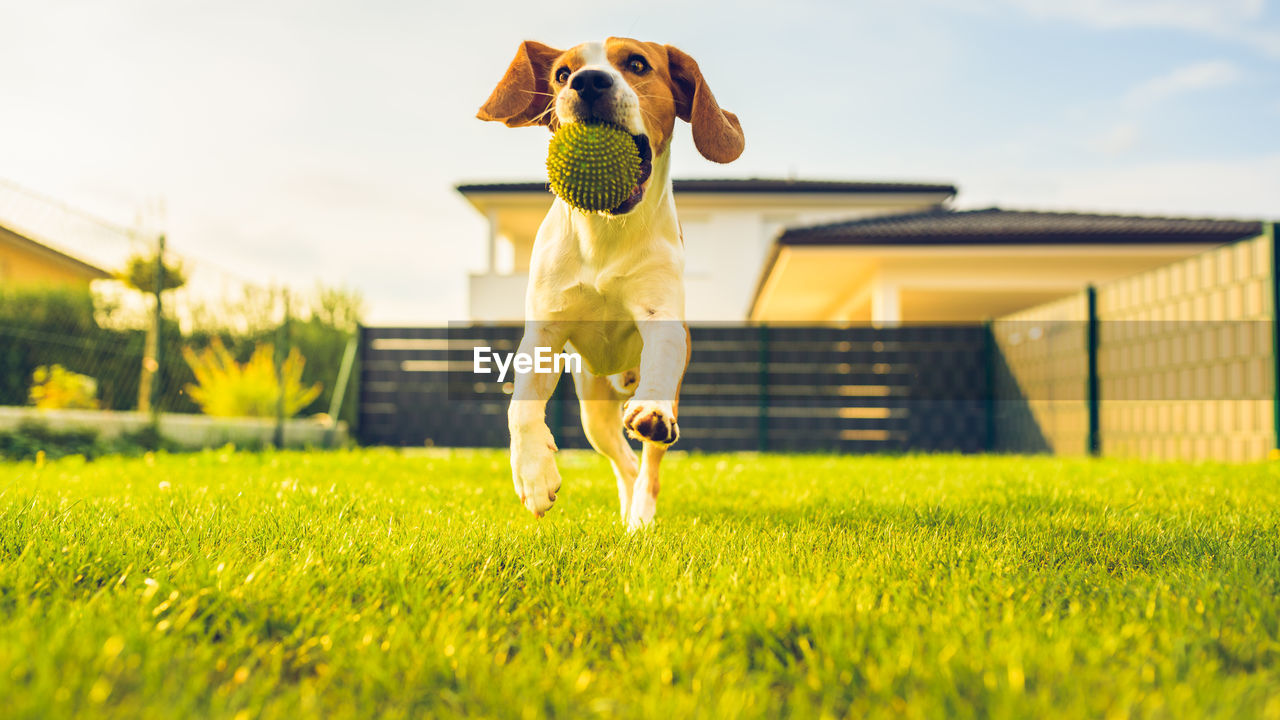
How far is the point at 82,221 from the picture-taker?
8.23m

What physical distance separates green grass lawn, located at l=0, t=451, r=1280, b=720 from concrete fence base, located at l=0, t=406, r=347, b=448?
530cm

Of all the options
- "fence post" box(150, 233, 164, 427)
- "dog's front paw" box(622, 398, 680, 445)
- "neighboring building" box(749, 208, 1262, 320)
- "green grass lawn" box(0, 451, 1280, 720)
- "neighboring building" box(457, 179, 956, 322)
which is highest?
"neighboring building" box(457, 179, 956, 322)

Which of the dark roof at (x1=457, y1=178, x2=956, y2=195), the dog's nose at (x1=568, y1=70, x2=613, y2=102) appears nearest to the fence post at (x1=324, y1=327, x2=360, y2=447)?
the dark roof at (x1=457, y1=178, x2=956, y2=195)

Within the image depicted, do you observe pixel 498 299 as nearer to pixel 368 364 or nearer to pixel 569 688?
pixel 368 364

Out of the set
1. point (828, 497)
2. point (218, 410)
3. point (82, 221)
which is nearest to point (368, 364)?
point (218, 410)

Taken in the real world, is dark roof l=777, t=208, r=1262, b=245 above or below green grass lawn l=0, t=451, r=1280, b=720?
above

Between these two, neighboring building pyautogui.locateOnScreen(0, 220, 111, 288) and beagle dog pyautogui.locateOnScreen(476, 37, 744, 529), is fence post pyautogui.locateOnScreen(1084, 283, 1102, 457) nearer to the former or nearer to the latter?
beagle dog pyautogui.locateOnScreen(476, 37, 744, 529)

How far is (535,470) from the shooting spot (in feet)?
8.99

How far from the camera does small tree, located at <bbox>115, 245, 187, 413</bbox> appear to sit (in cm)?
888

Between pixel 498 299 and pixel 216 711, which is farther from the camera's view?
pixel 498 299

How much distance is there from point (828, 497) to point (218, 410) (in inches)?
350

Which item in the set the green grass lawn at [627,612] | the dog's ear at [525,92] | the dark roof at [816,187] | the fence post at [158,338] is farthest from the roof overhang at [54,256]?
the dark roof at [816,187]

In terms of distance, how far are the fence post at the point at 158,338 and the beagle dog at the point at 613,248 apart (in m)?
7.23

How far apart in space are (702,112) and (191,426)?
26.0 feet
